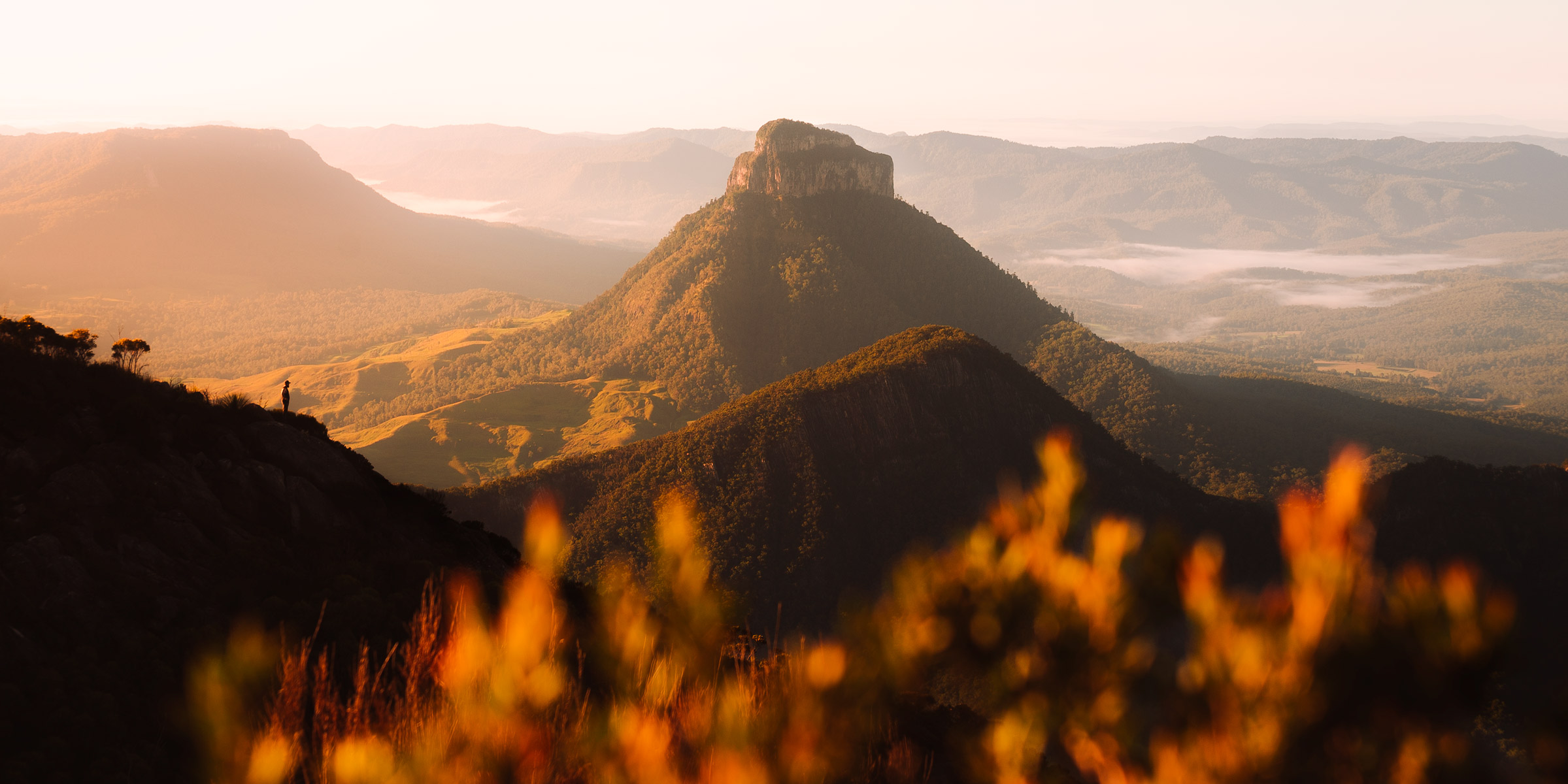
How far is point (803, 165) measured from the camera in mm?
183250

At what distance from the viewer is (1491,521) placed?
71.4 m

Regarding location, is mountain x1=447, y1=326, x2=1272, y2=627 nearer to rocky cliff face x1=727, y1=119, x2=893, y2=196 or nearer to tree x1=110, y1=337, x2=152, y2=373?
tree x1=110, y1=337, x2=152, y2=373

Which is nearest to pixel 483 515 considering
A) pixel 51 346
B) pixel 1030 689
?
pixel 51 346

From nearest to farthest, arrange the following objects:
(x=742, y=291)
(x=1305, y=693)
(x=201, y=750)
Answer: (x=1305, y=693), (x=201, y=750), (x=742, y=291)

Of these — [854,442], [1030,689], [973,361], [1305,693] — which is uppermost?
[1305,693]

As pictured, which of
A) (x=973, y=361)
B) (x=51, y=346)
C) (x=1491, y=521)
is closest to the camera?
(x=51, y=346)

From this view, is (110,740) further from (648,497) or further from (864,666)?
(648,497)

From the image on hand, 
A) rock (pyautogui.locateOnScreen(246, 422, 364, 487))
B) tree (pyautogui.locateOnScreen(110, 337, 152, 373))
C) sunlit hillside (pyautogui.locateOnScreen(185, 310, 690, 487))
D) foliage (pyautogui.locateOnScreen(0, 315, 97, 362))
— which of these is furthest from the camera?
sunlit hillside (pyautogui.locateOnScreen(185, 310, 690, 487))

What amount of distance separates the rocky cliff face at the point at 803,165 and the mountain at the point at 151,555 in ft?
540

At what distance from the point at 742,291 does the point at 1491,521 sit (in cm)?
13215

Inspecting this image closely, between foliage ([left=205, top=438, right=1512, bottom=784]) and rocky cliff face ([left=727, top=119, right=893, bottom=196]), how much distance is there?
17965 cm

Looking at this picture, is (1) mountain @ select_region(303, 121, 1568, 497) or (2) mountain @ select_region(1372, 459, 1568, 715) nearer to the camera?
(2) mountain @ select_region(1372, 459, 1568, 715)

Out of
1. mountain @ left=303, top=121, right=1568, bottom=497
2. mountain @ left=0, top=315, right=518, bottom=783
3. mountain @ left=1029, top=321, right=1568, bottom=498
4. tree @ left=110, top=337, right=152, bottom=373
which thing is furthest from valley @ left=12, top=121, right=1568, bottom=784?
tree @ left=110, top=337, right=152, bottom=373

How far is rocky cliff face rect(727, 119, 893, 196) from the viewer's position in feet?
603
